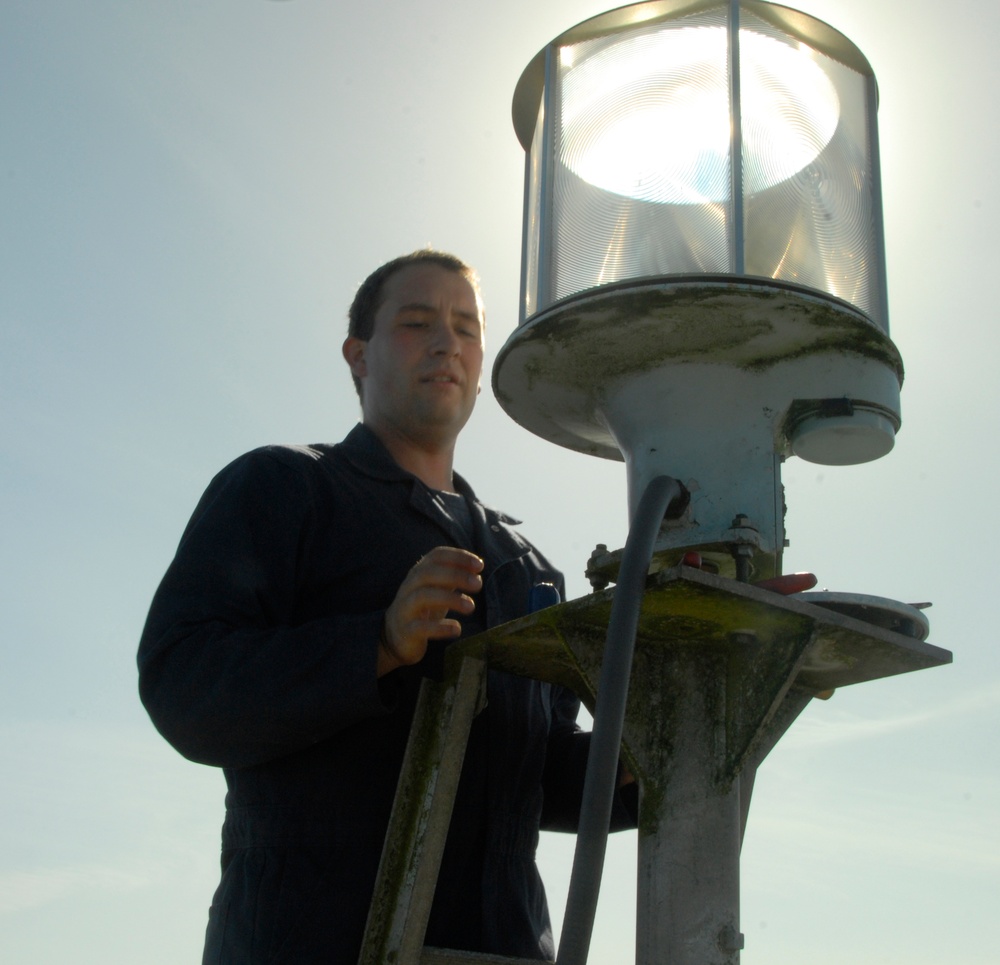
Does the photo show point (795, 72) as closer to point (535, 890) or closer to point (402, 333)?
point (402, 333)

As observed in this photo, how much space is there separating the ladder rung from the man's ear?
1632 mm

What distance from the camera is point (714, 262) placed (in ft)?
7.79

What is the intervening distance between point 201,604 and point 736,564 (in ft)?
3.43

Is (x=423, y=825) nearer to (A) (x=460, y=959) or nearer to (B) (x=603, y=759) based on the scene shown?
(A) (x=460, y=959)

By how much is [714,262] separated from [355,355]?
1.34m

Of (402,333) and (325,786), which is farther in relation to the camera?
(402,333)

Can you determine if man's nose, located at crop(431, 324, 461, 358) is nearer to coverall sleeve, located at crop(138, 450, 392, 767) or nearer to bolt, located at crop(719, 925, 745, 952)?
coverall sleeve, located at crop(138, 450, 392, 767)

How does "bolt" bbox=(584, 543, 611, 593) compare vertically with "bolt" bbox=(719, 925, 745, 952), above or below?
above

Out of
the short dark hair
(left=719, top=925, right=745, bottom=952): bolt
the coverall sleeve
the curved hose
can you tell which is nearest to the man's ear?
the short dark hair

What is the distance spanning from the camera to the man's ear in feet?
11.1

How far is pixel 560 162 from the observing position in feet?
8.97

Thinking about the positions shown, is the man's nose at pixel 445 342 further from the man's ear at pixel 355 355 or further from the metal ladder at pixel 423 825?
the metal ladder at pixel 423 825

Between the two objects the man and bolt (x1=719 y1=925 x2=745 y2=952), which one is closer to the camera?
bolt (x1=719 y1=925 x2=745 y2=952)

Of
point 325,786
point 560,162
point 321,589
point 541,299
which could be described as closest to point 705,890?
point 325,786
